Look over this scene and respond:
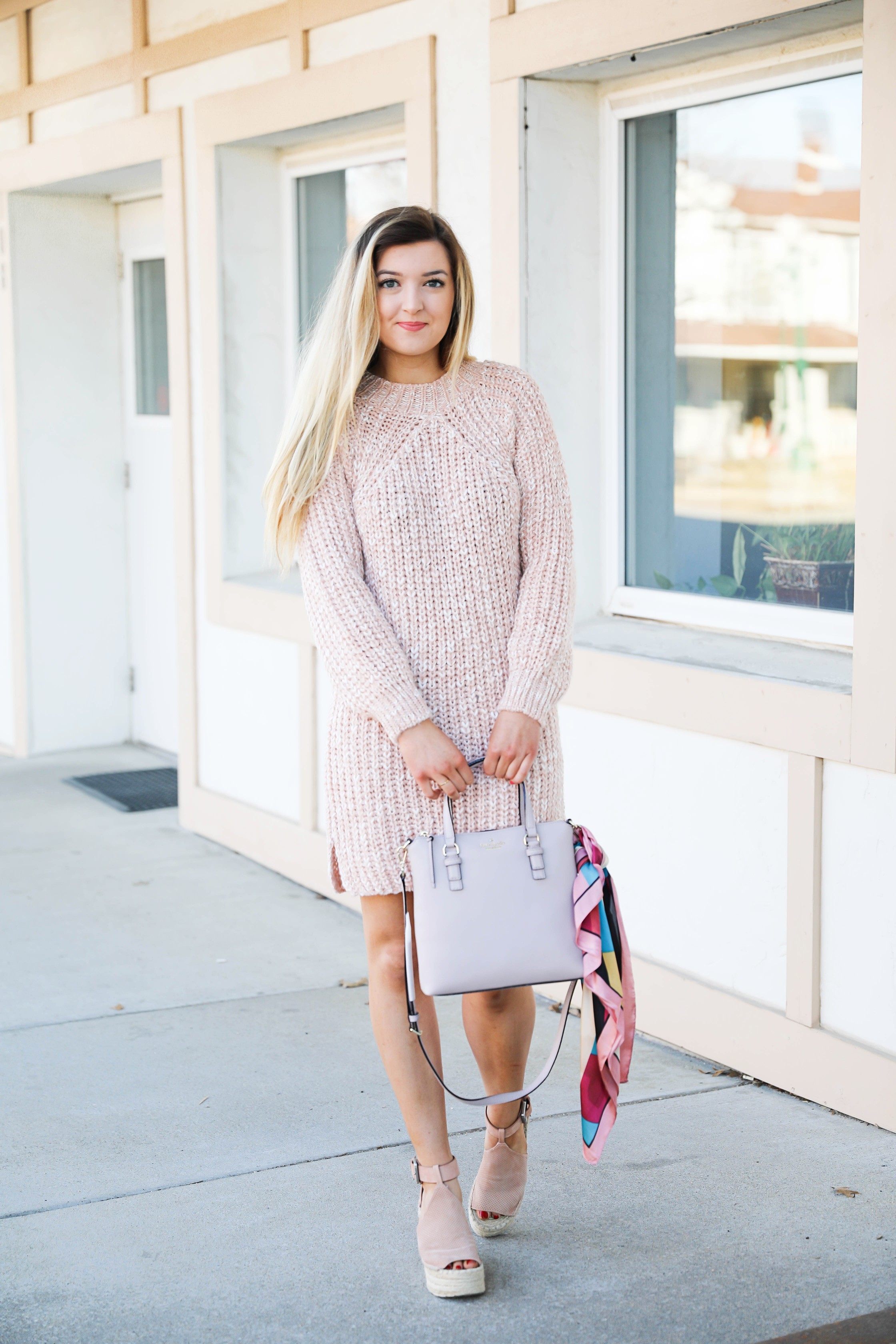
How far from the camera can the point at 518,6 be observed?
13.4 ft

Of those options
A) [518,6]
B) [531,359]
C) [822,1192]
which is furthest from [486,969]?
[518,6]

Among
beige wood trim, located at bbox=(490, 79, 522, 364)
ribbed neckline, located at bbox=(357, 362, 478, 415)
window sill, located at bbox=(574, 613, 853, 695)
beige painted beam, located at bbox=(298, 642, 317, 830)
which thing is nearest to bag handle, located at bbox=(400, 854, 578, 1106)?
ribbed neckline, located at bbox=(357, 362, 478, 415)

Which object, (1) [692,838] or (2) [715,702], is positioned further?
(1) [692,838]

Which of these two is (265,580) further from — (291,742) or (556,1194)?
(556,1194)

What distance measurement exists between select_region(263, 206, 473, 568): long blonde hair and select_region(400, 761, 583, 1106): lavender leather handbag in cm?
61

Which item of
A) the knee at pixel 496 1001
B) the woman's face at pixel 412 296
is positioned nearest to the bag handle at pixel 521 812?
the knee at pixel 496 1001

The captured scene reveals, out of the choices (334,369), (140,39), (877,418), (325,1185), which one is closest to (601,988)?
(325,1185)

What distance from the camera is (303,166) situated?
5.64 meters

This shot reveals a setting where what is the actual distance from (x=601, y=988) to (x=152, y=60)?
4584 mm

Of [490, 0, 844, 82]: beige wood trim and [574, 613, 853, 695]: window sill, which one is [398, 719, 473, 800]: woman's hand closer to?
[574, 613, 853, 695]: window sill

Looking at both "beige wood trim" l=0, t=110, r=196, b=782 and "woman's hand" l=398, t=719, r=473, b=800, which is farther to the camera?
"beige wood trim" l=0, t=110, r=196, b=782

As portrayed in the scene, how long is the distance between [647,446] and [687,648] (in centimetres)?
69

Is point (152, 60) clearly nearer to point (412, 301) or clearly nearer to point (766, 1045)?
point (412, 301)

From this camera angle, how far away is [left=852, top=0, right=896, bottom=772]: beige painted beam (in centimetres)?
305
